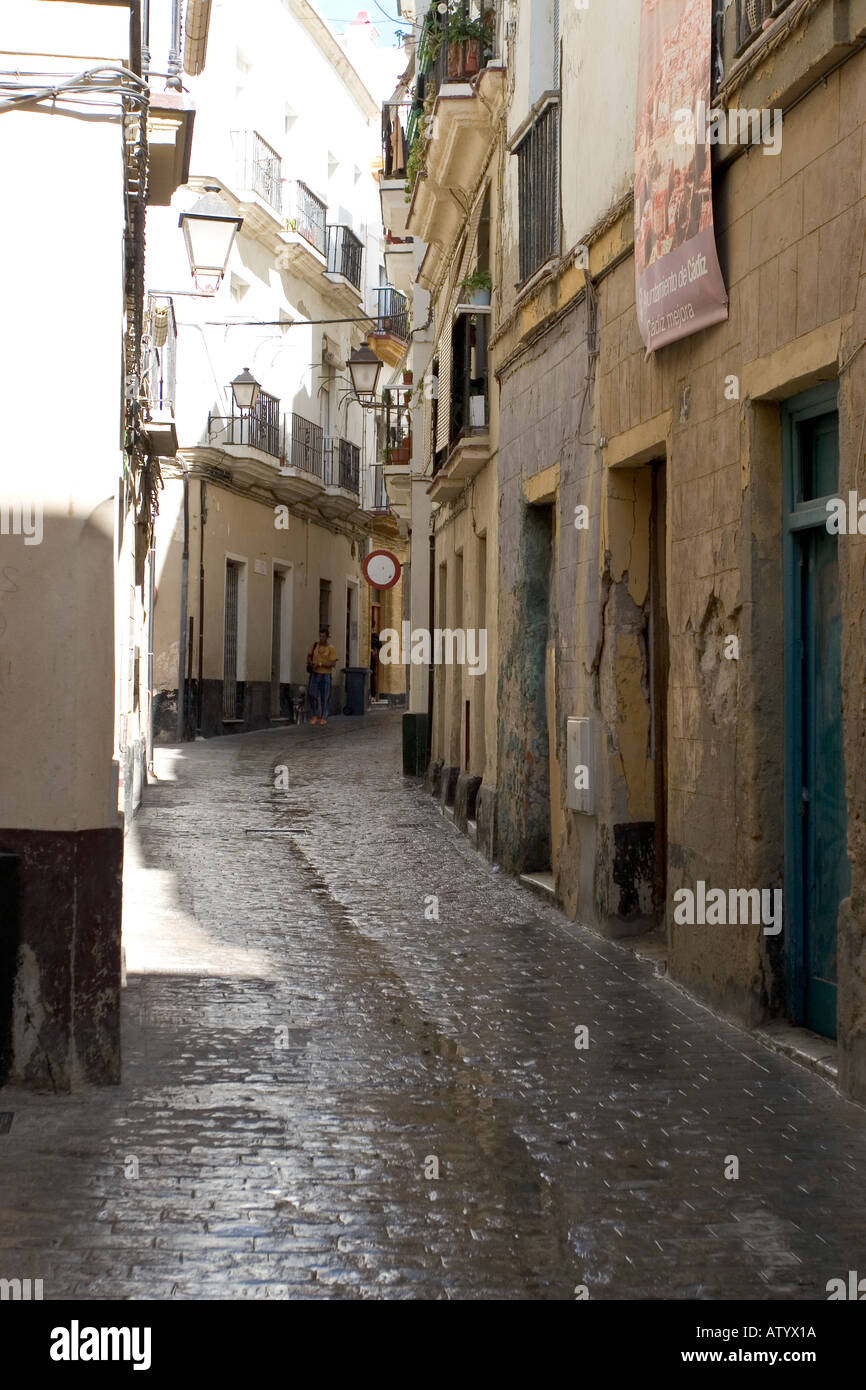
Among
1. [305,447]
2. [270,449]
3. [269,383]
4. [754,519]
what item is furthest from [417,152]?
[305,447]

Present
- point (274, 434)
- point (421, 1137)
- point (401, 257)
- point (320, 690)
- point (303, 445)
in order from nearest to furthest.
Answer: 1. point (421, 1137)
2. point (401, 257)
3. point (274, 434)
4. point (320, 690)
5. point (303, 445)

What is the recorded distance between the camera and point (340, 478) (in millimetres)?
36438

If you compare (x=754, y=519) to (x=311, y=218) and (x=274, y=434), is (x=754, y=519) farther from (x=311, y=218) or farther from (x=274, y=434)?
(x=311, y=218)

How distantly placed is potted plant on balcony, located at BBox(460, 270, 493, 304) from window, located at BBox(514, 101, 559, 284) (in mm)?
1832

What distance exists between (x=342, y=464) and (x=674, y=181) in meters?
29.0

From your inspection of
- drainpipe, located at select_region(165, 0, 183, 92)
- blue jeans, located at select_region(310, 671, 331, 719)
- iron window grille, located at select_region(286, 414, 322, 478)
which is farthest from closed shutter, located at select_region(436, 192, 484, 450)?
blue jeans, located at select_region(310, 671, 331, 719)

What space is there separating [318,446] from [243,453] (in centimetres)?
589

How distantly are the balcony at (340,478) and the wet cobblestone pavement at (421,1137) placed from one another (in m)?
26.5

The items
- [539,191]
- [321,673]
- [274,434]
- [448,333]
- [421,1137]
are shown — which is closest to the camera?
[421,1137]

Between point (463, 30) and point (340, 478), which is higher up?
point (463, 30)

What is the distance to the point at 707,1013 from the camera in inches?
289

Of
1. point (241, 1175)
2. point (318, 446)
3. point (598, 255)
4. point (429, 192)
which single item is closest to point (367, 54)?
point (318, 446)

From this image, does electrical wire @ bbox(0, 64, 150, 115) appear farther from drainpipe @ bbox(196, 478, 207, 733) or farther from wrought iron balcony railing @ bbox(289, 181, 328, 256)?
wrought iron balcony railing @ bbox(289, 181, 328, 256)
